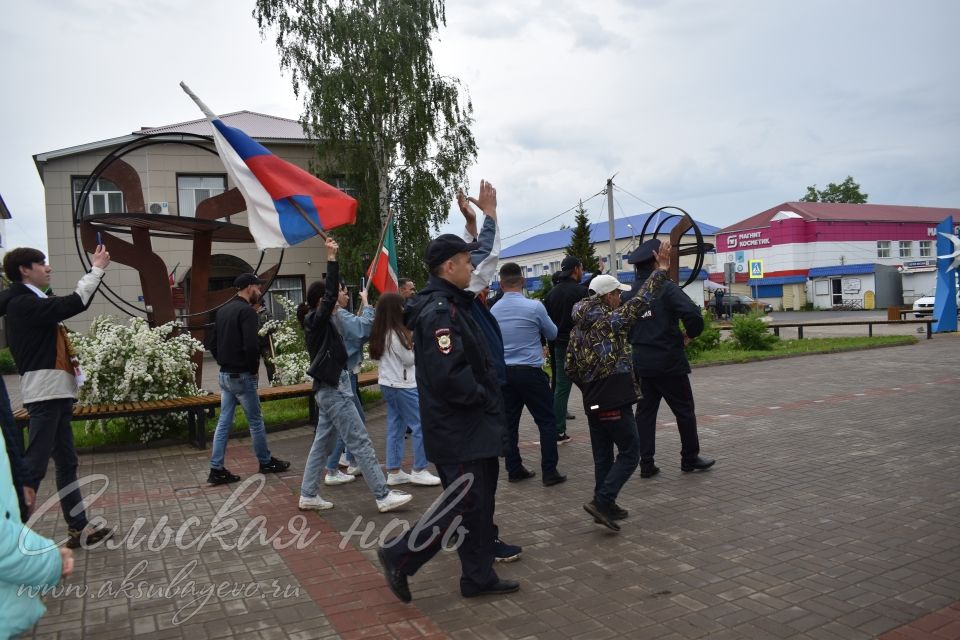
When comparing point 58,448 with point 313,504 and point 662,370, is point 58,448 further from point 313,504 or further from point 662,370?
point 662,370

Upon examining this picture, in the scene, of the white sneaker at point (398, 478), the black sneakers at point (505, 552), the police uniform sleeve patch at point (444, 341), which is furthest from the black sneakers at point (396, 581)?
the white sneaker at point (398, 478)

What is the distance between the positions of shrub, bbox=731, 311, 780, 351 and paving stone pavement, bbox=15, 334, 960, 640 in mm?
10395

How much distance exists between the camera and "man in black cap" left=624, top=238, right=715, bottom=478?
21.6ft

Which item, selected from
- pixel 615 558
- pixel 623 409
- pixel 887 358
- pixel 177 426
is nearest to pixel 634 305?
pixel 623 409

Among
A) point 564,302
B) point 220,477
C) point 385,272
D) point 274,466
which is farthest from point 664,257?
point 220,477

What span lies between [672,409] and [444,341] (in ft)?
11.4

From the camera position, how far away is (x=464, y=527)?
4.13 meters

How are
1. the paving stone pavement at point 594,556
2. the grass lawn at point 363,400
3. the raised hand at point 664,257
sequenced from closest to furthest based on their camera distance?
Answer: the paving stone pavement at point 594,556
the raised hand at point 664,257
the grass lawn at point 363,400

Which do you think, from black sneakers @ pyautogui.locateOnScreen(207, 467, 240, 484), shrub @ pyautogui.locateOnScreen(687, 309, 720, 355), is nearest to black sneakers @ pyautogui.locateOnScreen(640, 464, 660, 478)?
black sneakers @ pyautogui.locateOnScreen(207, 467, 240, 484)

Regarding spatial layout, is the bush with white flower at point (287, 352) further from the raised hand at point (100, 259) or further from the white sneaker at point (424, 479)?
the raised hand at point (100, 259)

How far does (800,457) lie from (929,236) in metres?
58.3

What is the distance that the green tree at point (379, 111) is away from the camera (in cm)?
2542

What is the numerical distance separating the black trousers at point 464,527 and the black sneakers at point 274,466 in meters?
3.72

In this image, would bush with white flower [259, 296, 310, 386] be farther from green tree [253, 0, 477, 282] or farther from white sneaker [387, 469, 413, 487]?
green tree [253, 0, 477, 282]
